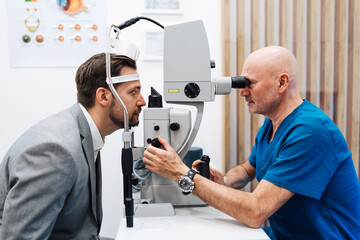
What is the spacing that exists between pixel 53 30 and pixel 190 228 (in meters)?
1.55

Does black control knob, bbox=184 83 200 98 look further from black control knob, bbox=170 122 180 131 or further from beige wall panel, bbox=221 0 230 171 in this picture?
beige wall panel, bbox=221 0 230 171

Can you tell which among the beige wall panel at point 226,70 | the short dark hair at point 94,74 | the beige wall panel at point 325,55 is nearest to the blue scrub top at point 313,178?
the short dark hair at point 94,74

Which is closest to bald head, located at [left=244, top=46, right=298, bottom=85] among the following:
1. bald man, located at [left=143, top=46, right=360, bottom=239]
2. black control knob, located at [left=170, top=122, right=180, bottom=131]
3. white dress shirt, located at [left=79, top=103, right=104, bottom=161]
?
bald man, located at [left=143, top=46, right=360, bottom=239]

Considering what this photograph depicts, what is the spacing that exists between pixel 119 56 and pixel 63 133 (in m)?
0.37

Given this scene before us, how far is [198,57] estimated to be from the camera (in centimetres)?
108

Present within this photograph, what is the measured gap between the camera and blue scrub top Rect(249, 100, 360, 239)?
101cm

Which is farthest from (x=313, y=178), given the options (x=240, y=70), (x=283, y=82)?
(x=240, y=70)

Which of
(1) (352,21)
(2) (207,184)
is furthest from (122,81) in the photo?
(1) (352,21)

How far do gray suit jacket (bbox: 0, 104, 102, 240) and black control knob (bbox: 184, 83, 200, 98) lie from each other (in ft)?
1.31

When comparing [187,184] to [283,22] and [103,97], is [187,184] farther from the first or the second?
[283,22]

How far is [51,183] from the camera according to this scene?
0.91m

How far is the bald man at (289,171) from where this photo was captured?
1.01 meters

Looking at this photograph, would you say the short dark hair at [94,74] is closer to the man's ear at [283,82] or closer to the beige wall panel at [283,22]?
the man's ear at [283,82]

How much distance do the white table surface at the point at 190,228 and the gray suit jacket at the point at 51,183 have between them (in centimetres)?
20
